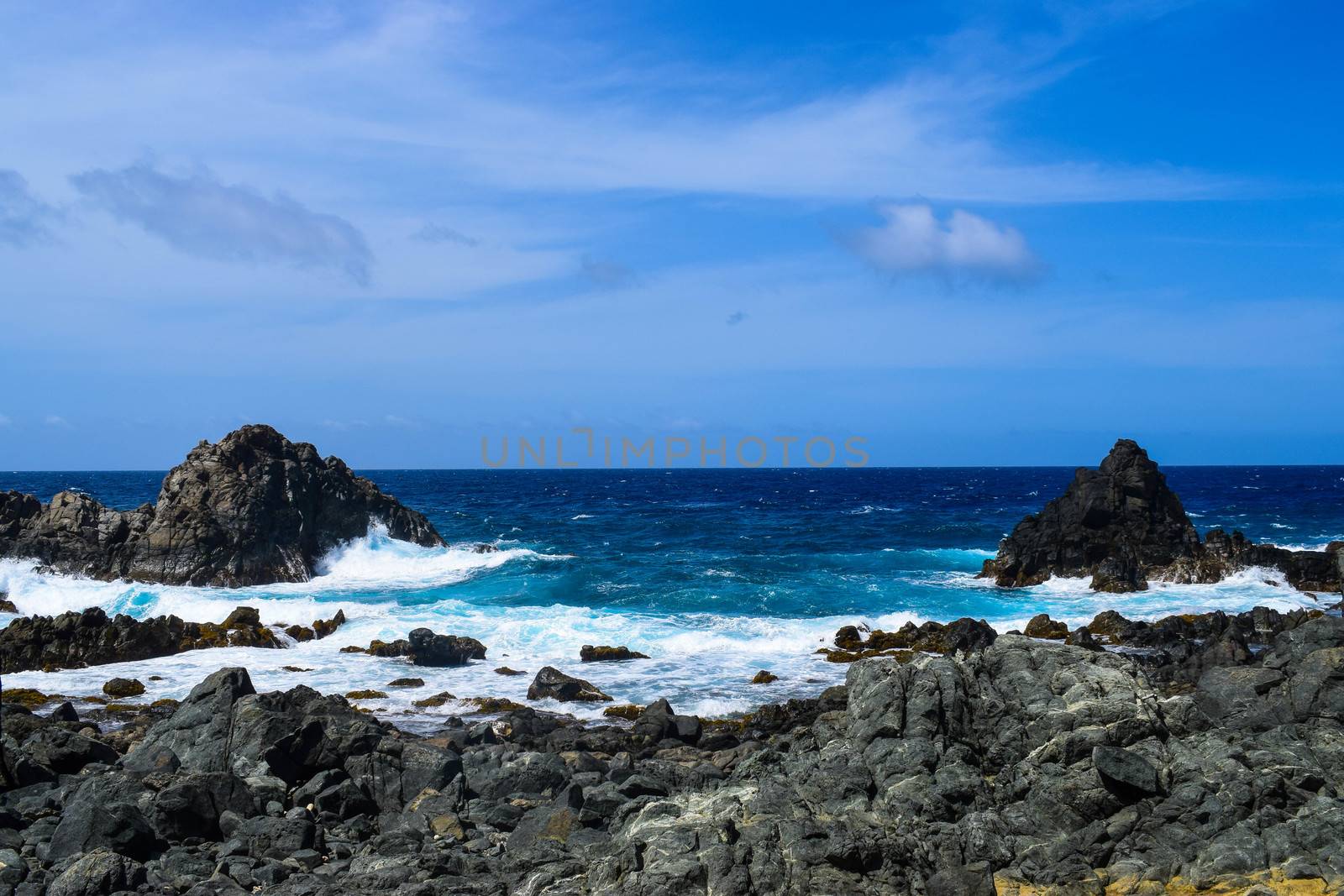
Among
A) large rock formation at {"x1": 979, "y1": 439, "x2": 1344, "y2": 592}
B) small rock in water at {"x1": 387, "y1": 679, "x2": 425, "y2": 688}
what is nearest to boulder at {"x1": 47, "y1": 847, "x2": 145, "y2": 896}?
small rock in water at {"x1": 387, "y1": 679, "x2": 425, "y2": 688}

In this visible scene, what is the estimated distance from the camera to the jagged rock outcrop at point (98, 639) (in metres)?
28.3

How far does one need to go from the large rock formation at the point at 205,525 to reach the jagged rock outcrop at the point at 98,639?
10775 mm

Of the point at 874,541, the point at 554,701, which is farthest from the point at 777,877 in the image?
the point at 874,541

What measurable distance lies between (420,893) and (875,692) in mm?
6932

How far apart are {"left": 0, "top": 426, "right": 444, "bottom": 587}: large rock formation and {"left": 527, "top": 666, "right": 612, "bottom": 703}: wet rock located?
22095 mm

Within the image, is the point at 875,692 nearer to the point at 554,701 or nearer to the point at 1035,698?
the point at 1035,698

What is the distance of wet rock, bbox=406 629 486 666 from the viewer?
28.7 metres

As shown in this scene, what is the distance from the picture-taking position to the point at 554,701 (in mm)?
24750

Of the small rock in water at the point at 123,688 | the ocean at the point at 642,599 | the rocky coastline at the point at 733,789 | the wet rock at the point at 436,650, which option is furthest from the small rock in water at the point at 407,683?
the small rock in water at the point at 123,688

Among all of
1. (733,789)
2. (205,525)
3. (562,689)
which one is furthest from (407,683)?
(205,525)

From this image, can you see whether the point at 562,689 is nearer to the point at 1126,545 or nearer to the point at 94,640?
the point at 94,640

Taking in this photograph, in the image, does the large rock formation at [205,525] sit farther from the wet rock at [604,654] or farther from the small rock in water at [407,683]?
the wet rock at [604,654]

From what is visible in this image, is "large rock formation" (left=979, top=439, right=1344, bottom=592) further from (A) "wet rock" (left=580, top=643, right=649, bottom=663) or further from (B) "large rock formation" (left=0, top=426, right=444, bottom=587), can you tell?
(B) "large rock formation" (left=0, top=426, right=444, bottom=587)

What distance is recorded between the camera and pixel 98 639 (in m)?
29.2
